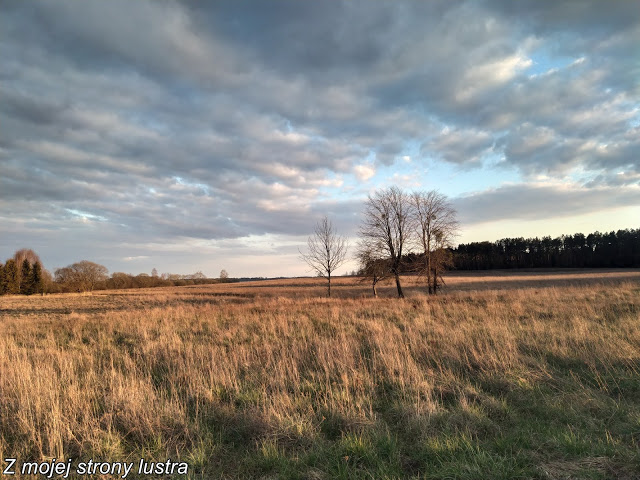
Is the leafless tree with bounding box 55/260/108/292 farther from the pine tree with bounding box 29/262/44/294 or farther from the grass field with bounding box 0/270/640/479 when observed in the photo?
the grass field with bounding box 0/270/640/479

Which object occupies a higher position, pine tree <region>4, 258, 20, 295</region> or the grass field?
pine tree <region>4, 258, 20, 295</region>

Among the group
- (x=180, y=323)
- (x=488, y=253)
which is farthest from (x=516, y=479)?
(x=488, y=253)

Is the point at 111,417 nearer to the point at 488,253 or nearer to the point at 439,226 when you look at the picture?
the point at 439,226

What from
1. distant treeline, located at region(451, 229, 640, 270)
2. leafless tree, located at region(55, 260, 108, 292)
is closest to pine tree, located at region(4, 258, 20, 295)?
leafless tree, located at region(55, 260, 108, 292)

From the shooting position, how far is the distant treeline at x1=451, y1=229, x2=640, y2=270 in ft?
296

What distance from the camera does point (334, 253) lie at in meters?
30.0

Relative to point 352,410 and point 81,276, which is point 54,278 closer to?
point 81,276

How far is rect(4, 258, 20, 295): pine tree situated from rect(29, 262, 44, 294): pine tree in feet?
7.83

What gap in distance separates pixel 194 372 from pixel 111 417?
1.96m

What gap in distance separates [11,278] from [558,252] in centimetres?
15260

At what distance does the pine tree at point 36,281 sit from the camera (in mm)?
73875

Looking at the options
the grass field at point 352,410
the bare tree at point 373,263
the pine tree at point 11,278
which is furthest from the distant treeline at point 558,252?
the pine tree at point 11,278

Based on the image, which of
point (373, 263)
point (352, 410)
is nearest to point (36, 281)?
point (373, 263)

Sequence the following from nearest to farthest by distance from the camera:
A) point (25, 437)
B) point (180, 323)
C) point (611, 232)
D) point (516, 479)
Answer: point (516, 479)
point (25, 437)
point (180, 323)
point (611, 232)
